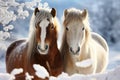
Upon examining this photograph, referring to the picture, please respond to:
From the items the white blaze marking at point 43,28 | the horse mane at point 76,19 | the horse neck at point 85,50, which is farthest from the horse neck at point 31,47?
the horse neck at point 85,50

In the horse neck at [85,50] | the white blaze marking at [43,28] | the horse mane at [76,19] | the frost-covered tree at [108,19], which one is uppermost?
the frost-covered tree at [108,19]

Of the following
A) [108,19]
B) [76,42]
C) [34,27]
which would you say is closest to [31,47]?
[34,27]

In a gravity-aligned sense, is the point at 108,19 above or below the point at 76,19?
above

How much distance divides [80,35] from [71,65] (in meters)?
0.33

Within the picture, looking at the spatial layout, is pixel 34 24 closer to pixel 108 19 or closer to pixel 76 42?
pixel 76 42

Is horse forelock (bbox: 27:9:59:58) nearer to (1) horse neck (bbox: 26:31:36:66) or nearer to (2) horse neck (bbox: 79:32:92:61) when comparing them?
(1) horse neck (bbox: 26:31:36:66)

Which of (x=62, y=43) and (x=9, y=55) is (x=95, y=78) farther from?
(x=9, y=55)

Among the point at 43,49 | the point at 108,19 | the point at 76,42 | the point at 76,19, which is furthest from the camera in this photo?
the point at 108,19

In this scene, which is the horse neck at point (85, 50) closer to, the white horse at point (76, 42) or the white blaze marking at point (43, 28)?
the white horse at point (76, 42)

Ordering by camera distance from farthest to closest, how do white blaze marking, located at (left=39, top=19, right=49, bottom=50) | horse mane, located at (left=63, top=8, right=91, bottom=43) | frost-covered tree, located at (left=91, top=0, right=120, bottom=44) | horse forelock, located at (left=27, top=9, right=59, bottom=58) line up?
1. frost-covered tree, located at (left=91, top=0, right=120, bottom=44)
2. horse mane, located at (left=63, top=8, right=91, bottom=43)
3. horse forelock, located at (left=27, top=9, right=59, bottom=58)
4. white blaze marking, located at (left=39, top=19, right=49, bottom=50)

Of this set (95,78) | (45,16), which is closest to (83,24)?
(45,16)

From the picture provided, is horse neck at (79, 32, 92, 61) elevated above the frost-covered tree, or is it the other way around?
the frost-covered tree

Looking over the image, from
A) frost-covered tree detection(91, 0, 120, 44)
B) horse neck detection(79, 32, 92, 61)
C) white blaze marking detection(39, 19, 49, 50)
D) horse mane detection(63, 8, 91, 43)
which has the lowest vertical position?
horse neck detection(79, 32, 92, 61)

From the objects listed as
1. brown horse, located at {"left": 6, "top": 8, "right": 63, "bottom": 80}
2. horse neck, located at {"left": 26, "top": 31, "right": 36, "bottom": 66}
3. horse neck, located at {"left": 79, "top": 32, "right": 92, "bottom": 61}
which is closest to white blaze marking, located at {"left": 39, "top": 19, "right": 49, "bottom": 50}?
brown horse, located at {"left": 6, "top": 8, "right": 63, "bottom": 80}
